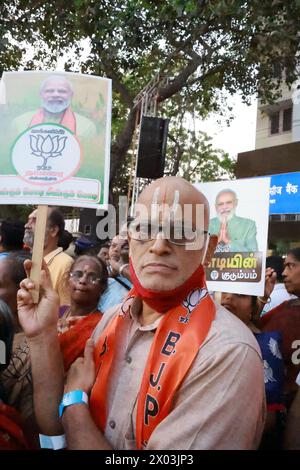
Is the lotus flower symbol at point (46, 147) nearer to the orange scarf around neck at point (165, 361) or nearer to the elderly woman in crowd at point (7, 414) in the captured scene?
the elderly woman in crowd at point (7, 414)

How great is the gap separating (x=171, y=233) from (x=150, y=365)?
44 cm

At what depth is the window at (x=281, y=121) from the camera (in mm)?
15328

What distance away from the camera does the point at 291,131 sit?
1512cm

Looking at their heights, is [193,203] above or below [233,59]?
below

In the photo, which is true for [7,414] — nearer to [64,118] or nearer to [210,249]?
[210,249]

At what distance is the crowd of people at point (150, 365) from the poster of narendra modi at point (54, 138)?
294 millimetres

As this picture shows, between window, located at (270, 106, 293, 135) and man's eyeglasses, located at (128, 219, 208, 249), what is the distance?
14.5 meters

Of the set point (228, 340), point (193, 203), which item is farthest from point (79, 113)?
point (228, 340)

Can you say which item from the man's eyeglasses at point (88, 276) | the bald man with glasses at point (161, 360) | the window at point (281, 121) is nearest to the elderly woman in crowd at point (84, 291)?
the man's eyeglasses at point (88, 276)

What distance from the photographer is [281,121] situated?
15547 millimetres

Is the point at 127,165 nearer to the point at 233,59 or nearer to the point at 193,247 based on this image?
the point at 233,59

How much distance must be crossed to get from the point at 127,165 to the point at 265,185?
10.4m

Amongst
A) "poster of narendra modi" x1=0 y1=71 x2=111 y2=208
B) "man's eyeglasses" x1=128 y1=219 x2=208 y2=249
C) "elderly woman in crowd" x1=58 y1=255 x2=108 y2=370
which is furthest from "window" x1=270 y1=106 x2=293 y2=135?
"man's eyeglasses" x1=128 y1=219 x2=208 y2=249

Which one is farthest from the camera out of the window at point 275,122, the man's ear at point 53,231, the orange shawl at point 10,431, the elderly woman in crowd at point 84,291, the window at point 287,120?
the window at point 275,122
